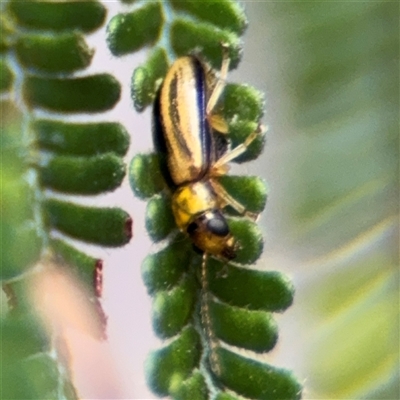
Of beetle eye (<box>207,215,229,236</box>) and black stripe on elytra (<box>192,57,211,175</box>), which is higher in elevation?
black stripe on elytra (<box>192,57,211,175</box>)

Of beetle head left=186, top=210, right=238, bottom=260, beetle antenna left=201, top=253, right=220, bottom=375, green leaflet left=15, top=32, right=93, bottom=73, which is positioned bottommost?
beetle antenna left=201, top=253, right=220, bottom=375

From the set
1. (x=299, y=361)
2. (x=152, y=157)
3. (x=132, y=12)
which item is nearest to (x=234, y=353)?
(x=299, y=361)

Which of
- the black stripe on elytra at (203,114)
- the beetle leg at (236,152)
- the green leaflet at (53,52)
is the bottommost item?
the beetle leg at (236,152)

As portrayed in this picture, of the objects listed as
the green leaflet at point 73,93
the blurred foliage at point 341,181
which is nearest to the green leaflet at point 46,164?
the green leaflet at point 73,93

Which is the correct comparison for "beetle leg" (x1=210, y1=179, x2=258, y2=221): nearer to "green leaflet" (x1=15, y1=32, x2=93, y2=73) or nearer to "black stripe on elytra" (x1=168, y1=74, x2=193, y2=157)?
"black stripe on elytra" (x1=168, y1=74, x2=193, y2=157)

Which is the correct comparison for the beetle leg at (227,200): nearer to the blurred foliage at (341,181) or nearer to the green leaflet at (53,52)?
the blurred foliage at (341,181)

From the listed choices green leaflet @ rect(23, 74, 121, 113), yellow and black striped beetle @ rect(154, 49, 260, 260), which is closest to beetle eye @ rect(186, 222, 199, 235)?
yellow and black striped beetle @ rect(154, 49, 260, 260)
